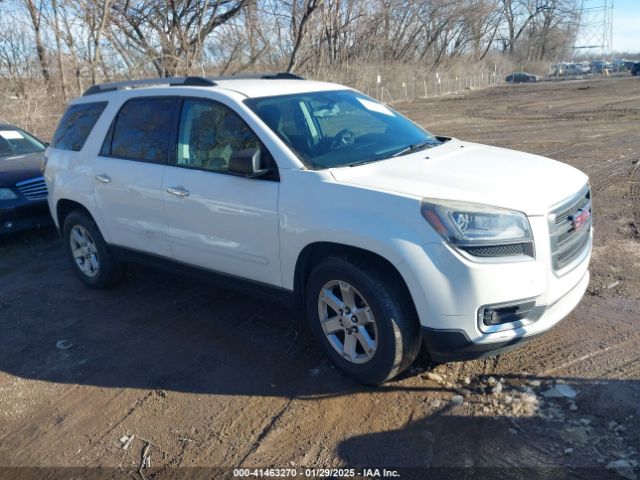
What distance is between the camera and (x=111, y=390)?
12.6 ft

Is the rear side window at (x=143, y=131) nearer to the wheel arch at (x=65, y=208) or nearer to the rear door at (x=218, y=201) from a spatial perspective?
the rear door at (x=218, y=201)

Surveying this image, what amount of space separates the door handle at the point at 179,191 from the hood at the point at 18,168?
159 inches

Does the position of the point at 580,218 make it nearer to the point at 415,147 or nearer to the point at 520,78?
the point at 415,147

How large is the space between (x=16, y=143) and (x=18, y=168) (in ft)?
4.31

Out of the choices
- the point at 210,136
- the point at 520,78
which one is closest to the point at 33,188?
the point at 210,136

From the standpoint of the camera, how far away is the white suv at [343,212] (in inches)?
123

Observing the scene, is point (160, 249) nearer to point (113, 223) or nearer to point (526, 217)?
point (113, 223)

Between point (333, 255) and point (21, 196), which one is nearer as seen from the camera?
point (333, 255)

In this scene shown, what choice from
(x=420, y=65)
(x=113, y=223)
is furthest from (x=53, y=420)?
(x=420, y=65)

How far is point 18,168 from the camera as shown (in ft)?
25.3

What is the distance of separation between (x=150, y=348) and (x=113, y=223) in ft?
4.45

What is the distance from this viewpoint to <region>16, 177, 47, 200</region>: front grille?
7320 millimetres

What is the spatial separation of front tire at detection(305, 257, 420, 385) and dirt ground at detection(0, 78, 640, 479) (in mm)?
198

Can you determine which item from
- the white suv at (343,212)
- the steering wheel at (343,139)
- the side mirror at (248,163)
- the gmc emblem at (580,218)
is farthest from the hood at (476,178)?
the side mirror at (248,163)
